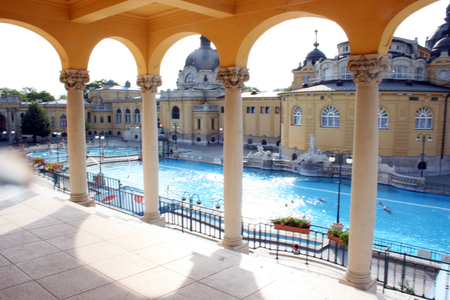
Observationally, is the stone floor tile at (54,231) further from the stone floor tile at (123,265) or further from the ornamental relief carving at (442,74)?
the ornamental relief carving at (442,74)

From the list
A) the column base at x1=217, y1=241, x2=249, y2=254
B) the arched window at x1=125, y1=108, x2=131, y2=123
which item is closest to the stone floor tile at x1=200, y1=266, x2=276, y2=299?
the column base at x1=217, y1=241, x2=249, y2=254

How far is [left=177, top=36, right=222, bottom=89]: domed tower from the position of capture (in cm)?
A: 5497

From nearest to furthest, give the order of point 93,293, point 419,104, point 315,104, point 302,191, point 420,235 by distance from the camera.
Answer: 1. point 93,293
2. point 420,235
3. point 302,191
4. point 419,104
5. point 315,104

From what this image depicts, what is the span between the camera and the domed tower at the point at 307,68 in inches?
1747

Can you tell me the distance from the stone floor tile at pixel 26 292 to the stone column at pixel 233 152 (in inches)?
156

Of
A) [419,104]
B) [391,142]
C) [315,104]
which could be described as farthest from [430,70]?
[315,104]

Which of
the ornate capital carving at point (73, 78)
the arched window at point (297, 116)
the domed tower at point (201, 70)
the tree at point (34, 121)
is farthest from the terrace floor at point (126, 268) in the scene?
the tree at point (34, 121)

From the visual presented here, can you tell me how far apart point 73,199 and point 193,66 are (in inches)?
1942

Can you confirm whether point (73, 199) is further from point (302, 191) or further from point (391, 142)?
point (391, 142)

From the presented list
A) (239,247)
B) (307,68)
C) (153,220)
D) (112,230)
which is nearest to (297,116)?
(307,68)

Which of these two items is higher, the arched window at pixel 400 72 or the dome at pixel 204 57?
the dome at pixel 204 57

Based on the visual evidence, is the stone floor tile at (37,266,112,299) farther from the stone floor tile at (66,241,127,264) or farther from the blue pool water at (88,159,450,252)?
the blue pool water at (88,159,450,252)

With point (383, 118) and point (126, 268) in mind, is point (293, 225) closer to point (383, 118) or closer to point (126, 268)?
point (126, 268)

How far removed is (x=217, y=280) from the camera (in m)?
5.43
